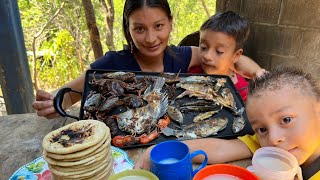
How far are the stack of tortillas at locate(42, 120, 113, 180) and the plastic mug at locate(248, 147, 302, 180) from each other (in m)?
0.56

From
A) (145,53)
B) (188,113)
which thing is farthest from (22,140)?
(145,53)

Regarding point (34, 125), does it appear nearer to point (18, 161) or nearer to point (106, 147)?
point (18, 161)

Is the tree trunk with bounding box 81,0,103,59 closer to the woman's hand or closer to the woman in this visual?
the woman

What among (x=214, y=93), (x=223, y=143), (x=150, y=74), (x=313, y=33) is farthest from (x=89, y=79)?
(x=313, y=33)

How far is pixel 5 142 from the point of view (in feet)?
5.02

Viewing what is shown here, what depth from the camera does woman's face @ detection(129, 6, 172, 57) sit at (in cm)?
198

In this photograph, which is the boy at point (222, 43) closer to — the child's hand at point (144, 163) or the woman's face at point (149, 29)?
the woman's face at point (149, 29)

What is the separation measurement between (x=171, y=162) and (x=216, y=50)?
1.45 m

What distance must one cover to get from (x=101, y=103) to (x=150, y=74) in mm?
455

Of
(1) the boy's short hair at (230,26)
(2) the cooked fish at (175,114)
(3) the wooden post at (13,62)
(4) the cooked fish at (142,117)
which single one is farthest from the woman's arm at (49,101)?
(1) the boy's short hair at (230,26)

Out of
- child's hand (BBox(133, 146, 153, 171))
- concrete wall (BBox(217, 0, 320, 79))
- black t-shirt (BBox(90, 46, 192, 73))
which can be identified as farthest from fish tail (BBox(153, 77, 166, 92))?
concrete wall (BBox(217, 0, 320, 79))

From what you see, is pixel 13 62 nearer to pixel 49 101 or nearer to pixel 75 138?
pixel 49 101

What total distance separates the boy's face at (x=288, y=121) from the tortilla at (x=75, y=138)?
0.65m

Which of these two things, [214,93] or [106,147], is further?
[214,93]
